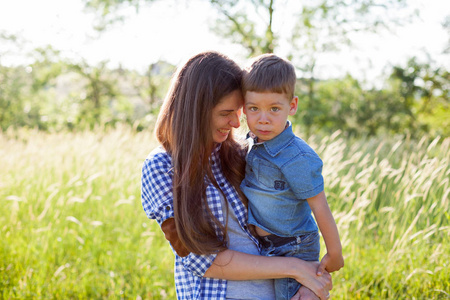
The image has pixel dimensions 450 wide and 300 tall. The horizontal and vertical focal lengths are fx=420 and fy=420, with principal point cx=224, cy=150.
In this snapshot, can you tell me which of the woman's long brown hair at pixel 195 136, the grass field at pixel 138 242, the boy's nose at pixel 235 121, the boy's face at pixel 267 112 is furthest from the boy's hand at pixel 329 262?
the grass field at pixel 138 242

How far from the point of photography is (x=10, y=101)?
1400 cm

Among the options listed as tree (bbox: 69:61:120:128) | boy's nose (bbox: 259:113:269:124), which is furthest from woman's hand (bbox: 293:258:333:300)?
Result: tree (bbox: 69:61:120:128)

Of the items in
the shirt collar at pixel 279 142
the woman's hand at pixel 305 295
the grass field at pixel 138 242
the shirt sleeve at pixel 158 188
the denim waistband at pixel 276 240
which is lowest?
the grass field at pixel 138 242

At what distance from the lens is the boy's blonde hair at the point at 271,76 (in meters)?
1.75

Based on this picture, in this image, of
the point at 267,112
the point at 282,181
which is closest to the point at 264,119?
the point at 267,112

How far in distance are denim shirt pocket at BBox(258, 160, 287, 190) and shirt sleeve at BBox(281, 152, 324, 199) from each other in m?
0.05

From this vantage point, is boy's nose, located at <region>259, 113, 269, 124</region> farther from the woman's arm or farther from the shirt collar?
the woman's arm

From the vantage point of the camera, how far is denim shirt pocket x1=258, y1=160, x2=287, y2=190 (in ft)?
5.89

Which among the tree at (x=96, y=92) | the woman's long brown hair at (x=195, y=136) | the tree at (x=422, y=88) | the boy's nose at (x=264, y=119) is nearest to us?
the woman's long brown hair at (x=195, y=136)

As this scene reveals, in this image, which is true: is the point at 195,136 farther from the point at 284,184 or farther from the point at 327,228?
the point at 327,228

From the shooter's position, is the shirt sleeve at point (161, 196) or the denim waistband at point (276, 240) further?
the denim waistband at point (276, 240)

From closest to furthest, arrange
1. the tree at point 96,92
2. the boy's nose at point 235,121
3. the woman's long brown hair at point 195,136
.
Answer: the woman's long brown hair at point 195,136
the boy's nose at point 235,121
the tree at point 96,92

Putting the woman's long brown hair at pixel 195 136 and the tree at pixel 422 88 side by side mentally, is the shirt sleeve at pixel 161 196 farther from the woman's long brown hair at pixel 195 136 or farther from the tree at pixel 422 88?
the tree at pixel 422 88

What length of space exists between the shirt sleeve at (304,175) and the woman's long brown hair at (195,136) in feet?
0.99
